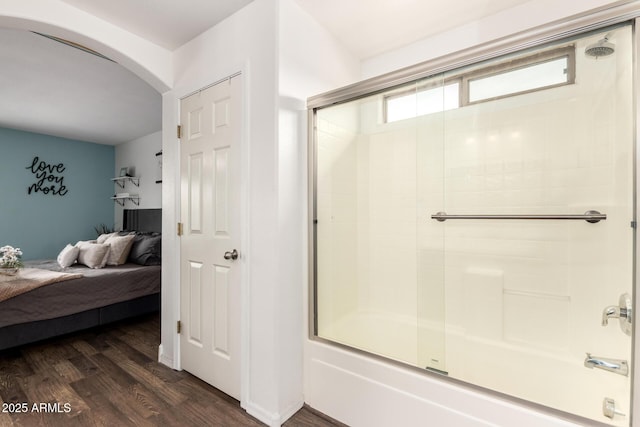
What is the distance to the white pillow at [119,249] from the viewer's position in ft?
12.4

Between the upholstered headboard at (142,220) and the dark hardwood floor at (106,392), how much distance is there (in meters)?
2.10

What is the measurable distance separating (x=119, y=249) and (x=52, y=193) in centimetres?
236

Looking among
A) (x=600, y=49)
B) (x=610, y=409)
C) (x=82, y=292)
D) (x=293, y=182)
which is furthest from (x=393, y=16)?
(x=82, y=292)

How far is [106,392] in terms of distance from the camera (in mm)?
2086

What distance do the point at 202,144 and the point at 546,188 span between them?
7.31ft

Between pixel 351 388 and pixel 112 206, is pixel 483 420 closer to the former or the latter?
pixel 351 388

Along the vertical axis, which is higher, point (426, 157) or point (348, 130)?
point (348, 130)

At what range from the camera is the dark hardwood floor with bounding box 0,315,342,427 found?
1.81m

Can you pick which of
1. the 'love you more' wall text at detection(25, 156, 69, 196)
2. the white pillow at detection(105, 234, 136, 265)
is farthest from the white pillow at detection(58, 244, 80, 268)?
the 'love you more' wall text at detection(25, 156, 69, 196)

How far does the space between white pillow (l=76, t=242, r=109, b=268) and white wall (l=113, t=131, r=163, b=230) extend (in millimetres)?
1171

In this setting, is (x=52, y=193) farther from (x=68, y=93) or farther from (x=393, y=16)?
(x=393, y=16)

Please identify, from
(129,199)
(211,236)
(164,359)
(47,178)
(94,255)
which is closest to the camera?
(211,236)

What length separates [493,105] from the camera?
194cm

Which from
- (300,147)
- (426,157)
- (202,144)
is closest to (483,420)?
(426,157)
